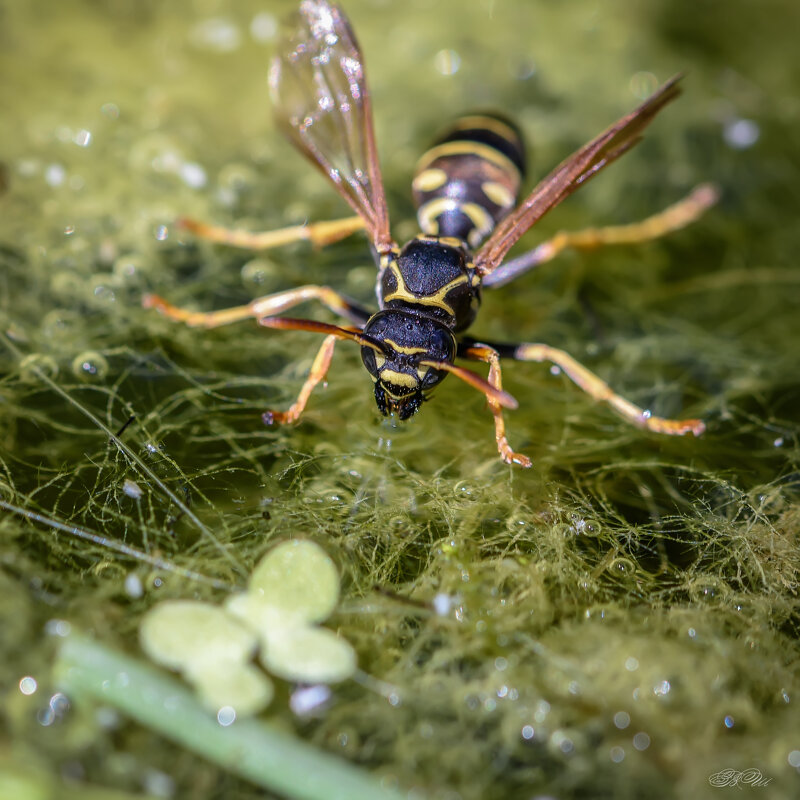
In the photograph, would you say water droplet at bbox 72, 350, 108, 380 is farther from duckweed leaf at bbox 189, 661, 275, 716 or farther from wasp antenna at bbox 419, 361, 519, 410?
duckweed leaf at bbox 189, 661, 275, 716

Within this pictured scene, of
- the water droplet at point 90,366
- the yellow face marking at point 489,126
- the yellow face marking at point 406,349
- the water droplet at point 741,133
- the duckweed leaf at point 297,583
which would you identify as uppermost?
the water droplet at point 741,133

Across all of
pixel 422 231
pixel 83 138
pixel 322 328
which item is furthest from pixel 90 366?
pixel 422 231

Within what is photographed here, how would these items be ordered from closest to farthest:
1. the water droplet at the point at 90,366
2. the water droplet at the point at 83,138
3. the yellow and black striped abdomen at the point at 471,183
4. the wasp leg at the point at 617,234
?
the water droplet at the point at 90,366, the wasp leg at the point at 617,234, the yellow and black striped abdomen at the point at 471,183, the water droplet at the point at 83,138

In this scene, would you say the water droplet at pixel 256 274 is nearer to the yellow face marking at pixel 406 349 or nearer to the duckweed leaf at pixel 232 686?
the yellow face marking at pixel 406 349

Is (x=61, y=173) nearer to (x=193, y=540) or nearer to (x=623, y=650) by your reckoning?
(x=193, y=540)

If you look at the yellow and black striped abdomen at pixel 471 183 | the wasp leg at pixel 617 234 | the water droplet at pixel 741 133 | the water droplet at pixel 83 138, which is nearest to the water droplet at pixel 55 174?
the water droplet at pixel 83 138
